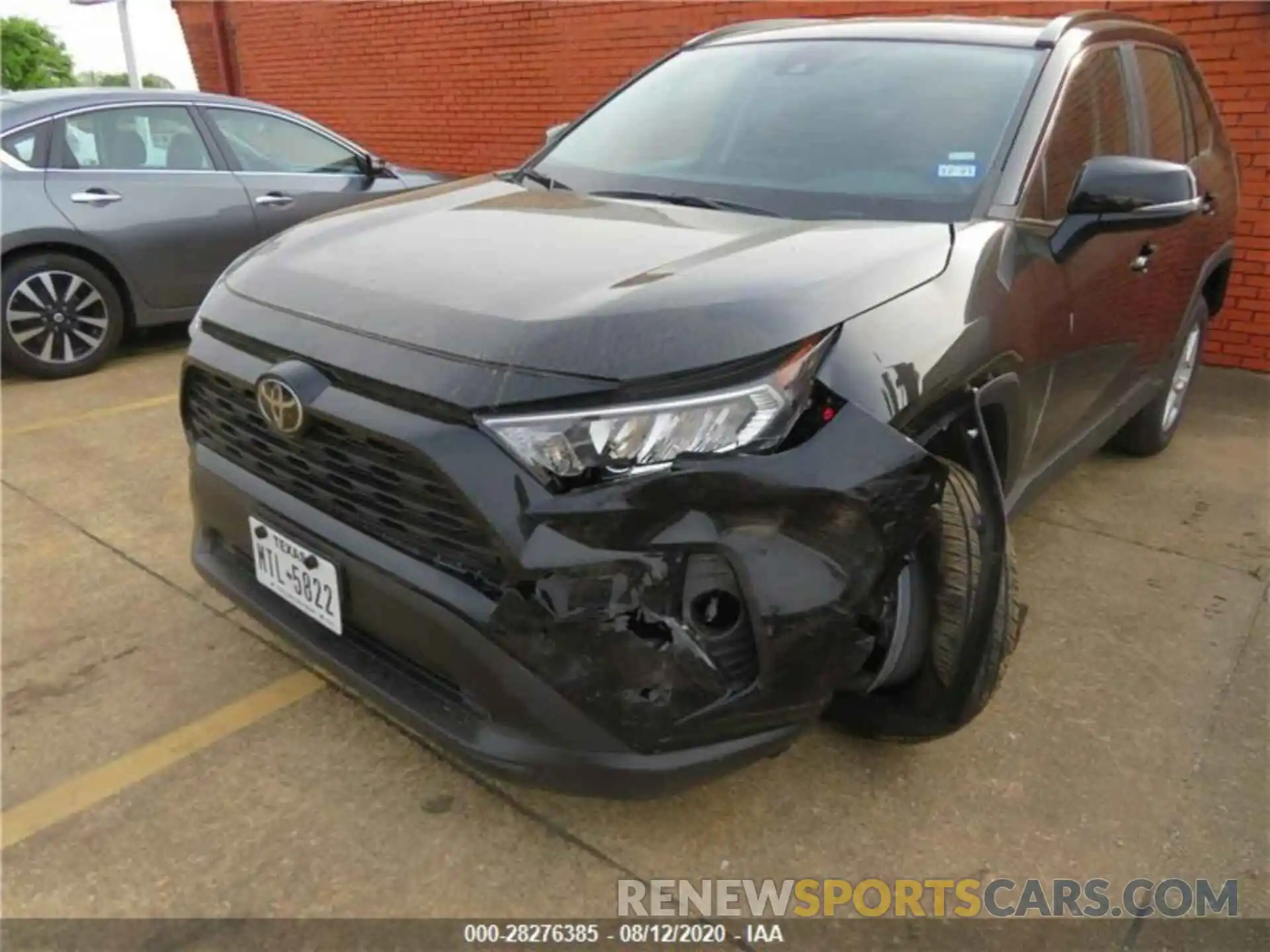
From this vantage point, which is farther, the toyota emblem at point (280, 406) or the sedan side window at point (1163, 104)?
the sedan side window at point (1163, 104)

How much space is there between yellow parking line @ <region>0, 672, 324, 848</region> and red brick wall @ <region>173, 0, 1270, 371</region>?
552 centimetres

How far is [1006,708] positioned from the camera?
2604 mm

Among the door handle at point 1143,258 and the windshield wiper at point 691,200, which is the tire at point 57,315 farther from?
the door handle at point 1143,258

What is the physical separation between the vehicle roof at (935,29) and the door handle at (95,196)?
358cm

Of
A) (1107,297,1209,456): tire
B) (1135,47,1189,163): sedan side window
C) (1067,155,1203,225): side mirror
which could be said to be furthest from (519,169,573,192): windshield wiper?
(1107,297,1209,456): tire

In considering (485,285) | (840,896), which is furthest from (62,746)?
(840,896)

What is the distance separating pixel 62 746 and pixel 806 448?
A: 196 cm

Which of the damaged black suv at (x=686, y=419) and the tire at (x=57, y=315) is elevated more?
the damaged black suv at (x=686, y=419)

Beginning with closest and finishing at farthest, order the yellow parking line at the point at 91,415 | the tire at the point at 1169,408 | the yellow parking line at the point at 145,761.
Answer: the yellow parking line at the point at 145,761, the tire at the point at 1169,408, the yellow parking line at the point at 91,415

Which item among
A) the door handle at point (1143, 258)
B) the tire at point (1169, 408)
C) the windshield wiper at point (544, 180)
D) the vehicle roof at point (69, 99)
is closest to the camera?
the windshield wiper at point (544, 180)

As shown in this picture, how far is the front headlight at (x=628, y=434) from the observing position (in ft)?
5.48

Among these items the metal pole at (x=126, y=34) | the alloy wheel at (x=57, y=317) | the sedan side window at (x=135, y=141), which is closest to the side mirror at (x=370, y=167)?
the sedan side window at (x=135, y=141)

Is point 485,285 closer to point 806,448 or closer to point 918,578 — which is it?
point 806,448

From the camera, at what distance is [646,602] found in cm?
164
